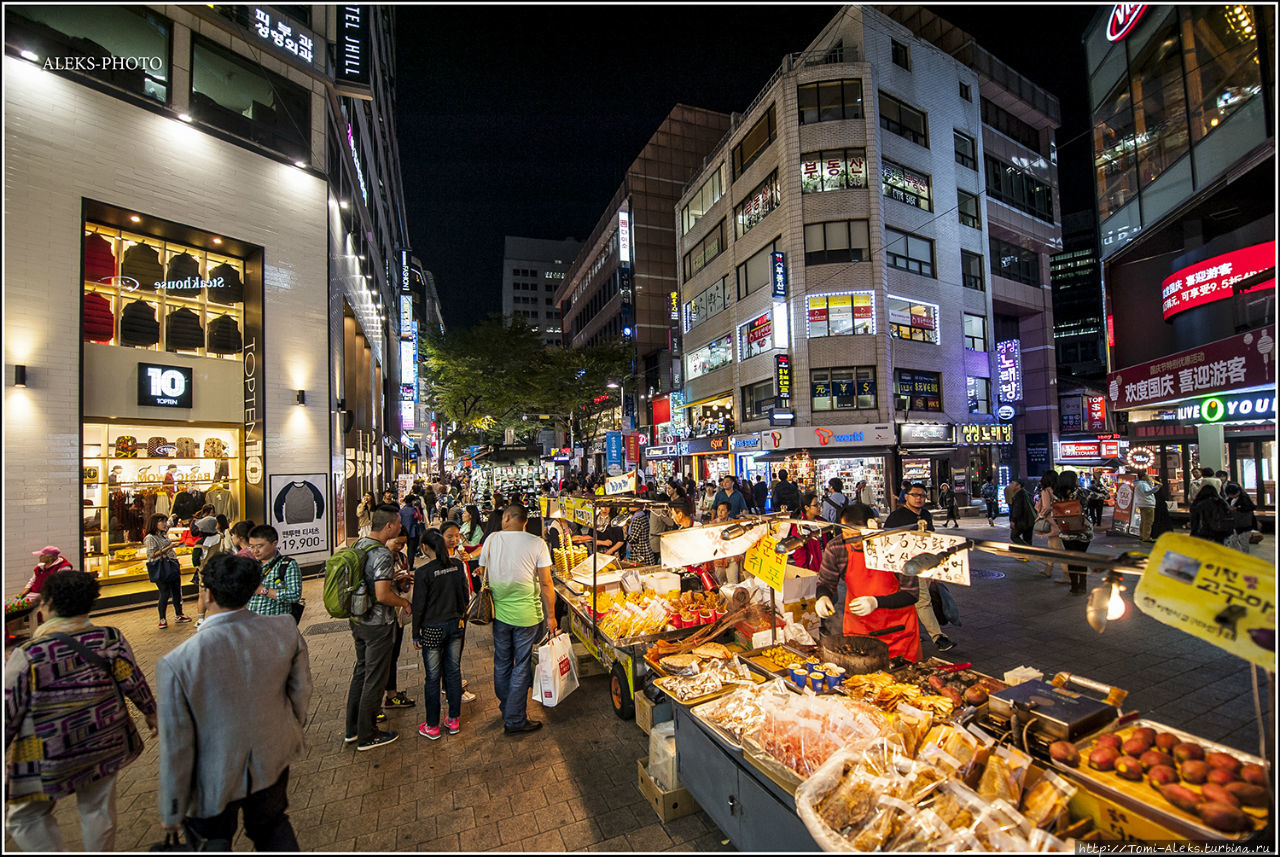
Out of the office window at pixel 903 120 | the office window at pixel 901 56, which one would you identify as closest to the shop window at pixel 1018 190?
the office window at pixel 903 120

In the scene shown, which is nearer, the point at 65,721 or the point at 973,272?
the point at 65,721

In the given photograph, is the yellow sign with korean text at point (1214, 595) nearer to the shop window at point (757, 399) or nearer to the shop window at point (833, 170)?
the shop window at point (757, 399)

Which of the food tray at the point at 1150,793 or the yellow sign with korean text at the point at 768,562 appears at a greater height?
the yellow sign with korean text at the point at 768,562

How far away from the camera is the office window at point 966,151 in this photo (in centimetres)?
2598

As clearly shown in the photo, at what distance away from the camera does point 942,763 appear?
10.2 ft

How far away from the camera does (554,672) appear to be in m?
5.54

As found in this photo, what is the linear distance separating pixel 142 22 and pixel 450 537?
12982 millimetres

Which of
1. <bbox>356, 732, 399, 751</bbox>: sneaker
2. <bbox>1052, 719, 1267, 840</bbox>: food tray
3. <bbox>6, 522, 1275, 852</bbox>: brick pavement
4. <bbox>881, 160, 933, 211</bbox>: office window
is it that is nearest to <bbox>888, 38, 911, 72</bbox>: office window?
<bbox>881, 160, 933, 211</bbox>: office window

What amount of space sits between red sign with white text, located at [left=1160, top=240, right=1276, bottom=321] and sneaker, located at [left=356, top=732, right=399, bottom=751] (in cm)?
1648

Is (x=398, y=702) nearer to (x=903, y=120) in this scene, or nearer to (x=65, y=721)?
(x=65, y=721)

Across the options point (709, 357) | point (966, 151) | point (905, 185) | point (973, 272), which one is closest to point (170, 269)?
point (709, 357)

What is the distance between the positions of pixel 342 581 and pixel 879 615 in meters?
5.34

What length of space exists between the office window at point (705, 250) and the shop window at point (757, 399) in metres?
8.53

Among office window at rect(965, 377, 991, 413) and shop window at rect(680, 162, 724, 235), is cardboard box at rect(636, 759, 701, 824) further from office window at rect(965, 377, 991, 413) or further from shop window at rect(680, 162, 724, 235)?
shop window at rect(680, 162, 724, 235)
